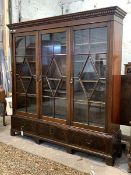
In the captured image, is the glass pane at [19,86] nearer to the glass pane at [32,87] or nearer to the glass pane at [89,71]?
the glass pane at [32,87]

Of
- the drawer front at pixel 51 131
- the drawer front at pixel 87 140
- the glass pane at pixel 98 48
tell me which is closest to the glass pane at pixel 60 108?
the drawer front at pixel 51 131

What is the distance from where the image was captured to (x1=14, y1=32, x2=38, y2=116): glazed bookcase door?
3252 millimetres

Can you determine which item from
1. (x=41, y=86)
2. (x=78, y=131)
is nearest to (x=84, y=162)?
(x=78, y=131)

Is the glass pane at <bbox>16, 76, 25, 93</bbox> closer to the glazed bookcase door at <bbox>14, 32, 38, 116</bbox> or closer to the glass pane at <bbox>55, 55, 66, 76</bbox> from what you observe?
the glazed bookcase door at <bbox>14, 32, 38, 116</bbox>

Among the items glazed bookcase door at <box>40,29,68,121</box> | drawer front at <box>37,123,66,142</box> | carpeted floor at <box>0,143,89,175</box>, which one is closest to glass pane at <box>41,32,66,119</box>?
glazed bookcase door at <box>40,29,68,121</box>

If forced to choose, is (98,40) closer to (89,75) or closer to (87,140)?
(89,75)

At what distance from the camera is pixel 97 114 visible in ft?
9.00

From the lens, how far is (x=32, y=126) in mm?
3266

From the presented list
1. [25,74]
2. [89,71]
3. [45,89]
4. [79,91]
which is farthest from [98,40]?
[25,74]

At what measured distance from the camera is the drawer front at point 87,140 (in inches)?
103

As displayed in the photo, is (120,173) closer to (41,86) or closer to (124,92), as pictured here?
(124,92)

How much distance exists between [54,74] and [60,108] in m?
0.48

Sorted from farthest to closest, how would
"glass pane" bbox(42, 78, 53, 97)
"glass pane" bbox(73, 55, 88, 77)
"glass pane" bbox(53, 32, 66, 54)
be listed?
"glass pane" bbox(42, 78, 53, 97) → "glass pane" bbox(53, 32, 66, 54) → "glass pane" bbox(73, 55, 88, 77)

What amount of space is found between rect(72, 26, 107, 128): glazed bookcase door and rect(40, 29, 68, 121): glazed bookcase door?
0.17 metres
